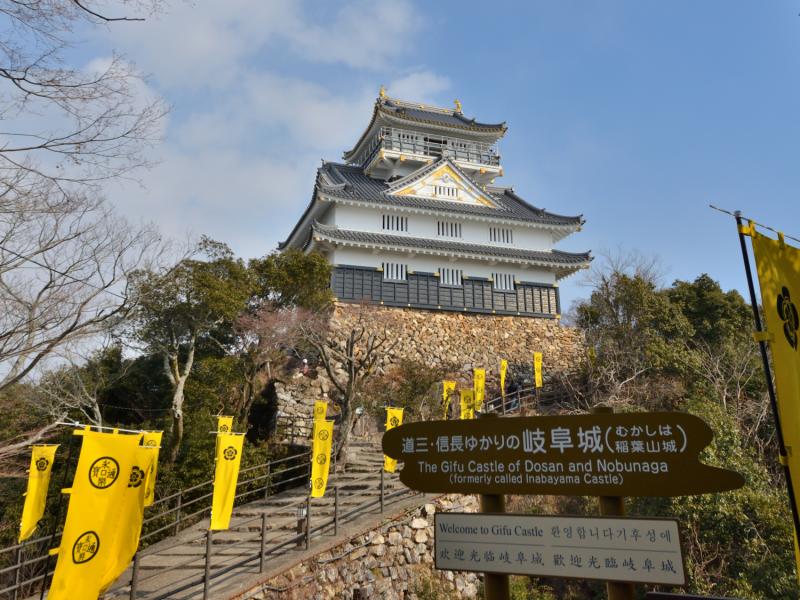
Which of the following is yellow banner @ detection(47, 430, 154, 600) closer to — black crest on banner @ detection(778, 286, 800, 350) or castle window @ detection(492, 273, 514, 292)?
black crest on banner @ detection(778, 286, 800, 350)

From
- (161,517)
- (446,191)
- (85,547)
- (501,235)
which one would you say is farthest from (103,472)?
(446,191)

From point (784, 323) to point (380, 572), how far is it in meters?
8.78

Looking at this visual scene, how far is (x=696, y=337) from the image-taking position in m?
22.4

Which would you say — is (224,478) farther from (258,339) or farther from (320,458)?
(258,339)

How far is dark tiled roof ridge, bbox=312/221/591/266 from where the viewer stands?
22.3m

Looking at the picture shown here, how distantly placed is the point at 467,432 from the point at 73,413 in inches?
573

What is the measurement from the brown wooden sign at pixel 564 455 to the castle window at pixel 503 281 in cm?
2039

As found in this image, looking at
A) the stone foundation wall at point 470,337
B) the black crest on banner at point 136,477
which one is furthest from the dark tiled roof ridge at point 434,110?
the black crest on banner at point 136,477

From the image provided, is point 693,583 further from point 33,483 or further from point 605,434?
point 33,483

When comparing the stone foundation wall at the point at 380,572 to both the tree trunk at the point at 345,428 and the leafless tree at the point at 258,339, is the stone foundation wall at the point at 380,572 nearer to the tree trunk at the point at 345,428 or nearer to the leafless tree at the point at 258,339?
the tree trunk at the point at 345,428

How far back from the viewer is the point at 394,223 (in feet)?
80.9

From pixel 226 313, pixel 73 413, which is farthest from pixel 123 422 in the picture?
pixel 226 313

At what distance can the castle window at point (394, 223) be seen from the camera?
80.3 feet

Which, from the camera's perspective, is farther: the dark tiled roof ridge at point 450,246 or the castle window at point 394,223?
the castle window at point 394,223
